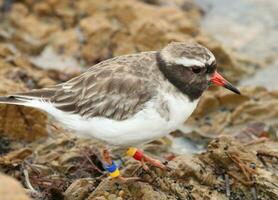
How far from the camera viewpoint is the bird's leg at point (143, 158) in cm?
808

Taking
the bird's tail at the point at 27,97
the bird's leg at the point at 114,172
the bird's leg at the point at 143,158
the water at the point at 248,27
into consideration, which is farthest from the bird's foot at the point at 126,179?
the water at the point at 248,27

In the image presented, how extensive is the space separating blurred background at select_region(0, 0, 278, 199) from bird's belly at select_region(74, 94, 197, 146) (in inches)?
78.9

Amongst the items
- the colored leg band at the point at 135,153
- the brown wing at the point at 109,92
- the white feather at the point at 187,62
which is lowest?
the colored leg band at the point at 135,153

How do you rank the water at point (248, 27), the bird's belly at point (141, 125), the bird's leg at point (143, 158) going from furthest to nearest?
the water at point (248, 27), the bird's leg at point (143, 158), the bird's belly at point (141, 125)

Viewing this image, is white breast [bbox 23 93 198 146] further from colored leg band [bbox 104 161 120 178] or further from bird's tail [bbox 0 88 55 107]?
bird's tail [bbox 0 88 55 107]

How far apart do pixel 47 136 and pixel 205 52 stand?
3.48m

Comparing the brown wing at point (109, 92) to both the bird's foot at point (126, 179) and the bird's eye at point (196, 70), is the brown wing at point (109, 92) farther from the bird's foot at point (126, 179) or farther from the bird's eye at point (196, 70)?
the bird's foot at point (126, 179)

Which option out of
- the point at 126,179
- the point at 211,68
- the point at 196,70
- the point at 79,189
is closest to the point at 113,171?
the point at 126,179

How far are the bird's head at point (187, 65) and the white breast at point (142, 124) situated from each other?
186 mm

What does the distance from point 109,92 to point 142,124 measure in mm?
774

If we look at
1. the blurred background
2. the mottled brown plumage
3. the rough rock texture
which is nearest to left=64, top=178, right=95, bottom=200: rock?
the mottled brown plumage

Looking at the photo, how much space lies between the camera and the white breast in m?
7.53

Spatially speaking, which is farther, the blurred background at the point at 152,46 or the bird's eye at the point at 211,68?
the blurred background at the point at 152,46

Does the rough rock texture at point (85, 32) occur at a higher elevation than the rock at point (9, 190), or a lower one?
lower
